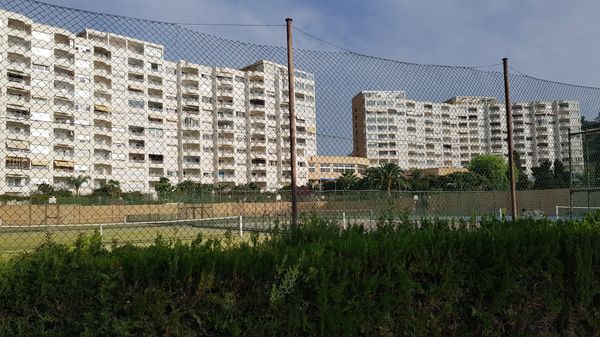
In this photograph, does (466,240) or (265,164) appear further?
(265,164)

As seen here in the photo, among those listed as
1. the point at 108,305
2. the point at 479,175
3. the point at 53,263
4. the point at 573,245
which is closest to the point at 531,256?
the point at 573,245

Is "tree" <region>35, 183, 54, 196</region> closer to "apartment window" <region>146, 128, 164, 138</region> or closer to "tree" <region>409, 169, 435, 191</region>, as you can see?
"apartment window" <region>146, 128, 164, 138</region>

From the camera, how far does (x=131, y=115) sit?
9.00m

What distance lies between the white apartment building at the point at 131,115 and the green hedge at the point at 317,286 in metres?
3.07

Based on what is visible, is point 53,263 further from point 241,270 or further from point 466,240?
point 466,240

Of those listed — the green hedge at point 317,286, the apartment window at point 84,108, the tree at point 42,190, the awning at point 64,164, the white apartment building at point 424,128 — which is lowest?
the green hedge at point 317,286

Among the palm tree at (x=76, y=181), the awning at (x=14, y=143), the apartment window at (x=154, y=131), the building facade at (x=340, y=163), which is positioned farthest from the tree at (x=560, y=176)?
the palm tree at (x=76, y=181)

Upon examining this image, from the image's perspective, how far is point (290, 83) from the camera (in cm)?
622

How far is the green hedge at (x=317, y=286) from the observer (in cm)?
256

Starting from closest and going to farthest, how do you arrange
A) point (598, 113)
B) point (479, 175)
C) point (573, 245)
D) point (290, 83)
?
point (573, 245) → point (290, 83) → point (598, 113) → point (479, 175)

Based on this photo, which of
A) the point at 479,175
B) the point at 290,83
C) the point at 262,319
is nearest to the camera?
the point at 262,319

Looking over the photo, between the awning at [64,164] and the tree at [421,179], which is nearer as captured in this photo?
the tree at [421,179]

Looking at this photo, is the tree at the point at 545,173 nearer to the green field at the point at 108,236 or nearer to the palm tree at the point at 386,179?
the green field at the point at 108,236

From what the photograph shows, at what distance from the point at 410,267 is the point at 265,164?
68.8 meters
